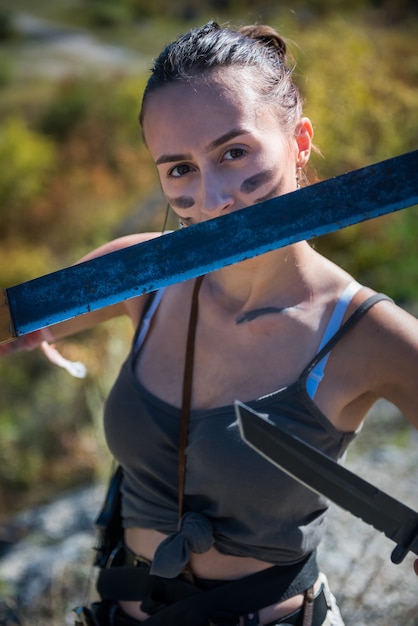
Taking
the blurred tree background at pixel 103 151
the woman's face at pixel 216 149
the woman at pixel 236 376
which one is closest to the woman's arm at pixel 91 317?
→ the woman at pixel 236 376

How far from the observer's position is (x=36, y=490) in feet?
19.1

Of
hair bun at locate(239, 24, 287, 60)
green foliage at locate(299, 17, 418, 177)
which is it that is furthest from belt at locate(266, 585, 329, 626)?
green foliage at locate(299, 17, 418, 177)

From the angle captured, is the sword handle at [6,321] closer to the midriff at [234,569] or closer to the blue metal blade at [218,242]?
the blue metal blade at [218,242]

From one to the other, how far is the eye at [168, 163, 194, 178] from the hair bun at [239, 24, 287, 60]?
1.37ft

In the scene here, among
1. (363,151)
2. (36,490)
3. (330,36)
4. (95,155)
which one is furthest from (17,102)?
(36,490)

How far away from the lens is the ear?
176cm

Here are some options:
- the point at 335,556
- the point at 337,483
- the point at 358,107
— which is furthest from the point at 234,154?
the point at 358,107

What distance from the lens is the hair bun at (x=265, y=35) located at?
Result: 1.85 m

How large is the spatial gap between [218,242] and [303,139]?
554mm

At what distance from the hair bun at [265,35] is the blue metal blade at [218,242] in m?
0.69

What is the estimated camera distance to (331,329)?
5.41 feet

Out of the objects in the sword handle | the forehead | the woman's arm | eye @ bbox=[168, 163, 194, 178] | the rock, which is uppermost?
the forehead

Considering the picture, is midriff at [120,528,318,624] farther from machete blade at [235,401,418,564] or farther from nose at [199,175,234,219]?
nose at [199,175,234,219]

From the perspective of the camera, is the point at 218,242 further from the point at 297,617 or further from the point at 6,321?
the point at 297,617
